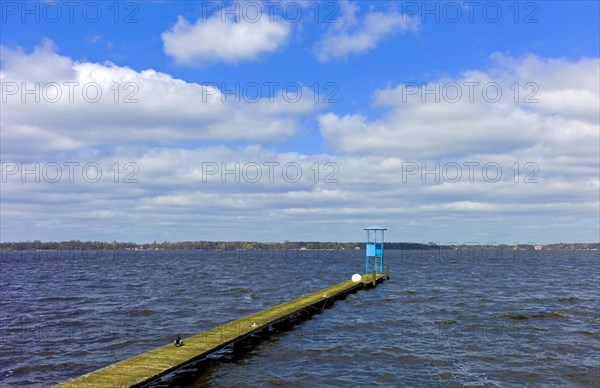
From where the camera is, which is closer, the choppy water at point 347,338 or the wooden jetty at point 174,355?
the wooden jetty at point 174,355

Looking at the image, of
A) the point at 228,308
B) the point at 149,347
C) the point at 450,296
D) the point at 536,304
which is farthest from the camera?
the point at 450,296

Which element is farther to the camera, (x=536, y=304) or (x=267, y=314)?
(x=536, y=304)

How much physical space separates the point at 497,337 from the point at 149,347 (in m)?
17.6

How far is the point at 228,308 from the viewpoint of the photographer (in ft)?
113

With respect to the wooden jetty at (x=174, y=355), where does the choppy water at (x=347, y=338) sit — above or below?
below

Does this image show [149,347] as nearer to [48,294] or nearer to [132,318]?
[132,318]

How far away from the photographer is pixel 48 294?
152 feet

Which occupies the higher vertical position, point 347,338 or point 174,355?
point 174,355

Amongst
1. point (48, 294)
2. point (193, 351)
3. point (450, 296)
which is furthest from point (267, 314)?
point (48, 294)

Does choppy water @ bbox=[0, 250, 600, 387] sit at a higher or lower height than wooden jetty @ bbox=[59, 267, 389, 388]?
lower

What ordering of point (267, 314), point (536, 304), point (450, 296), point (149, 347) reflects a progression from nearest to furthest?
point (149, 347)
point (267, 314)
point (536, 304)
point (450, 296)

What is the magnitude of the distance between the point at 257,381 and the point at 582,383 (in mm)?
11749

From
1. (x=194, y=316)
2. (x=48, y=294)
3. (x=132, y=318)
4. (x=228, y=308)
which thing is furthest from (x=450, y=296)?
(x=48, y=294)

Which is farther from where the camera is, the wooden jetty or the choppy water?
the choppy water
